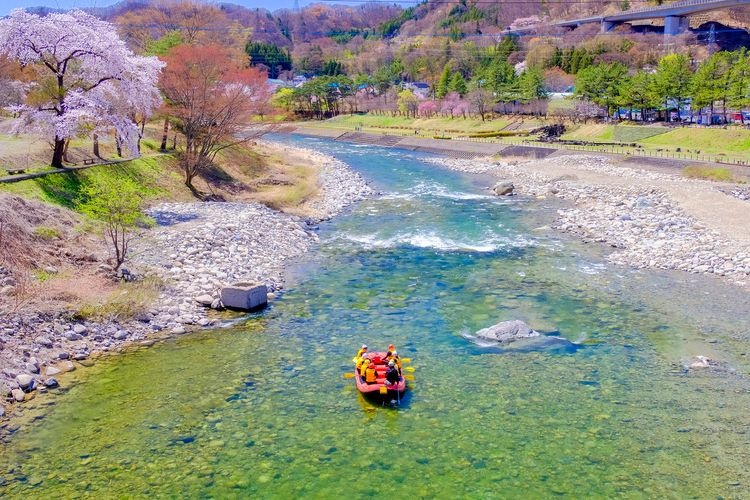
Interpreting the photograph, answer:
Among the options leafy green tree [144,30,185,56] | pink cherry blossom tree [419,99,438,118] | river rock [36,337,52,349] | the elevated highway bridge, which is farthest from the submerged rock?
the elevated highway bridge

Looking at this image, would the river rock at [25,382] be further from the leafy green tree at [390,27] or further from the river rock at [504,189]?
the leafy green tree at [390,27]

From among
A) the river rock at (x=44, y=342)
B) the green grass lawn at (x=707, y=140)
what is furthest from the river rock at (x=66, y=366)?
the green grass lawn at (x=707, y=140)

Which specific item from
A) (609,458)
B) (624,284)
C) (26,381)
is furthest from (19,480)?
(624,284)

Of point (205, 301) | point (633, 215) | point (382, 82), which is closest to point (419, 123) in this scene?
point (382, 82)

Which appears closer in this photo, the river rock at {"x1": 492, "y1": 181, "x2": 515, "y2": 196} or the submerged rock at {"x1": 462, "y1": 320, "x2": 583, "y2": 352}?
the submerged rock at {"x1": 462, "y1": 320, "x2": 583, "y2": 352}

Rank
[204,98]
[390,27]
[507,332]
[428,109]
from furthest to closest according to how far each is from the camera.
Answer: [390,27] < [428,109] < [204,98] < [507,332]

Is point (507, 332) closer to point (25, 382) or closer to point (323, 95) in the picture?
point (25, 382)

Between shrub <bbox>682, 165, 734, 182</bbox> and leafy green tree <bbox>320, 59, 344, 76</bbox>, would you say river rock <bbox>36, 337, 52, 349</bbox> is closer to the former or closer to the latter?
shrub <bbox>682, 165, 734, 182</bbox>

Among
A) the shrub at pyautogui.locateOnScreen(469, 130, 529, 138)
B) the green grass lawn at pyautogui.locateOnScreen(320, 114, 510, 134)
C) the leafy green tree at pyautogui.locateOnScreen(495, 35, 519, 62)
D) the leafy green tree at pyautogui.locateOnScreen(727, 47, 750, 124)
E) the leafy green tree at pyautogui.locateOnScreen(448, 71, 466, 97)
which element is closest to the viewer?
the leafy green tree at pyautogui.locateOnScreen(727, 47, 750, 124)
